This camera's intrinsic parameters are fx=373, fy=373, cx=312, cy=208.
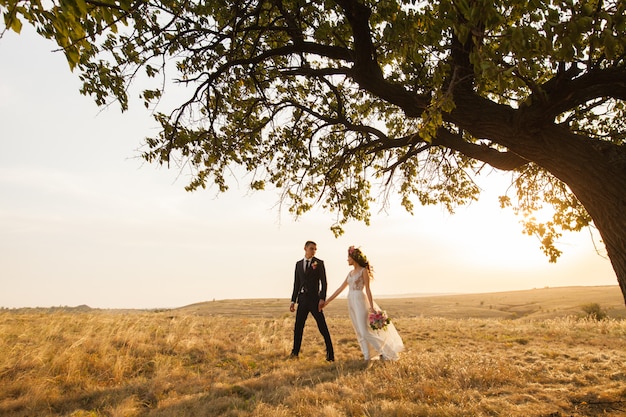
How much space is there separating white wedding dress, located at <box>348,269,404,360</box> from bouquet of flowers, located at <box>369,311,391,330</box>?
0.44ft

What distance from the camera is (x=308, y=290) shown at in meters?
9.32

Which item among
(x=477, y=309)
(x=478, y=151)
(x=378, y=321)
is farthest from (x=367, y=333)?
(x=477, y=309)

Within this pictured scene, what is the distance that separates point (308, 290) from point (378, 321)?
1.87 metres

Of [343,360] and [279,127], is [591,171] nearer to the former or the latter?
[343,360]

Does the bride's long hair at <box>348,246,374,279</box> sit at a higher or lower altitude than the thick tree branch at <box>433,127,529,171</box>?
lower

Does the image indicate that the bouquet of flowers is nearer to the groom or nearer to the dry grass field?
the dry grass field

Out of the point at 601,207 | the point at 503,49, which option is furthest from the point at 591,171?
the point at 503,49

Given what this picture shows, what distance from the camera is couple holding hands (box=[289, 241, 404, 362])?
853 centimetres

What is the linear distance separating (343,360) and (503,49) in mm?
7340

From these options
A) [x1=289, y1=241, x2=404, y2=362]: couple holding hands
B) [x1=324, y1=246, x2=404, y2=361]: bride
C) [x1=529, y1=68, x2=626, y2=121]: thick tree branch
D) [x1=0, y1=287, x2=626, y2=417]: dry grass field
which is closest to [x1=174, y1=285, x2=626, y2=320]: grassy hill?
[x1=0, y1=287, x2=626, y2=417]: dry grass field

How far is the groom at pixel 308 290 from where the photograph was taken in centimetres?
923

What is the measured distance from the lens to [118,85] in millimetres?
7320

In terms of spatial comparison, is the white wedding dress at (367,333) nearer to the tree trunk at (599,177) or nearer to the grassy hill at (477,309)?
the tree trunk at (599,177)

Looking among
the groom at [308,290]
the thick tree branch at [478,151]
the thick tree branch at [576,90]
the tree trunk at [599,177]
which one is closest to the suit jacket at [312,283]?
the groom at [308,290]
